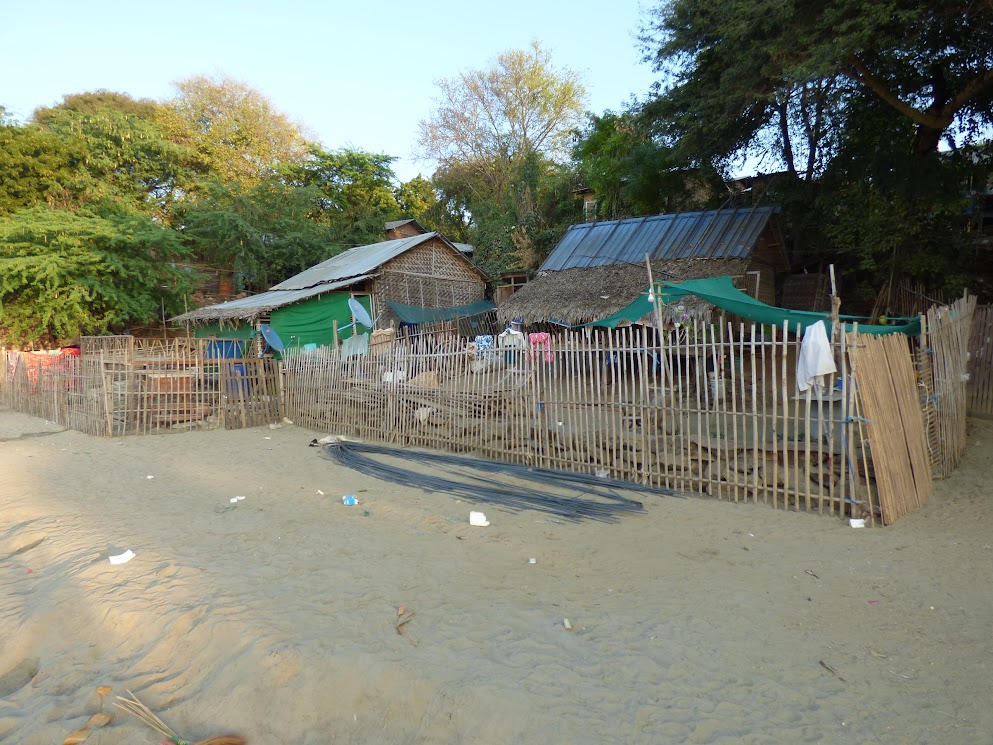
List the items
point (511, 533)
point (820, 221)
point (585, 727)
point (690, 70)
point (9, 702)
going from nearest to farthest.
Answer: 1. point (585, 727)
2. point (9, 702)
3. point (511, 533)
4. point (690, 70)
5. point (820, 221)

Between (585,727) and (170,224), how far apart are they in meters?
29.8

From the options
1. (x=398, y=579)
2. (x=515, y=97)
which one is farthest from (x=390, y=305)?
(x=515, y=97)

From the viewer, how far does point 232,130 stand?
30547mm

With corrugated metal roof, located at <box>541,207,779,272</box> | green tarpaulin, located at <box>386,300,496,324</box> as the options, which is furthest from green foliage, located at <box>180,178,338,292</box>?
corrugated metal roof, located at <box>541,207,779,272</box>

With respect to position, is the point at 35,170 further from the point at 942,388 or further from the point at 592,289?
the point at 942,388

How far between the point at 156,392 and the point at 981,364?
14799 mm

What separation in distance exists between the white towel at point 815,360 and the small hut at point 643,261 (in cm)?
716

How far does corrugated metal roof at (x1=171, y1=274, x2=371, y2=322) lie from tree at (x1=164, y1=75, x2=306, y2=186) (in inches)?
477

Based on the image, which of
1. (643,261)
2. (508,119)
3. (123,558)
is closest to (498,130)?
(508,119)

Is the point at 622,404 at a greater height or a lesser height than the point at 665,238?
lesser

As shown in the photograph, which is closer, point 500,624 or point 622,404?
point 500,624

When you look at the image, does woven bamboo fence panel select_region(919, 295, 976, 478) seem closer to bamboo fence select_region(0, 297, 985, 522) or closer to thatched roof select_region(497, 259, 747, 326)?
bamboo fence select_region(0, 297, 985, 522)

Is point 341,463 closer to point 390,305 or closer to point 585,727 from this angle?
point 585,727

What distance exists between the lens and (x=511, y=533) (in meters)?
5.50
